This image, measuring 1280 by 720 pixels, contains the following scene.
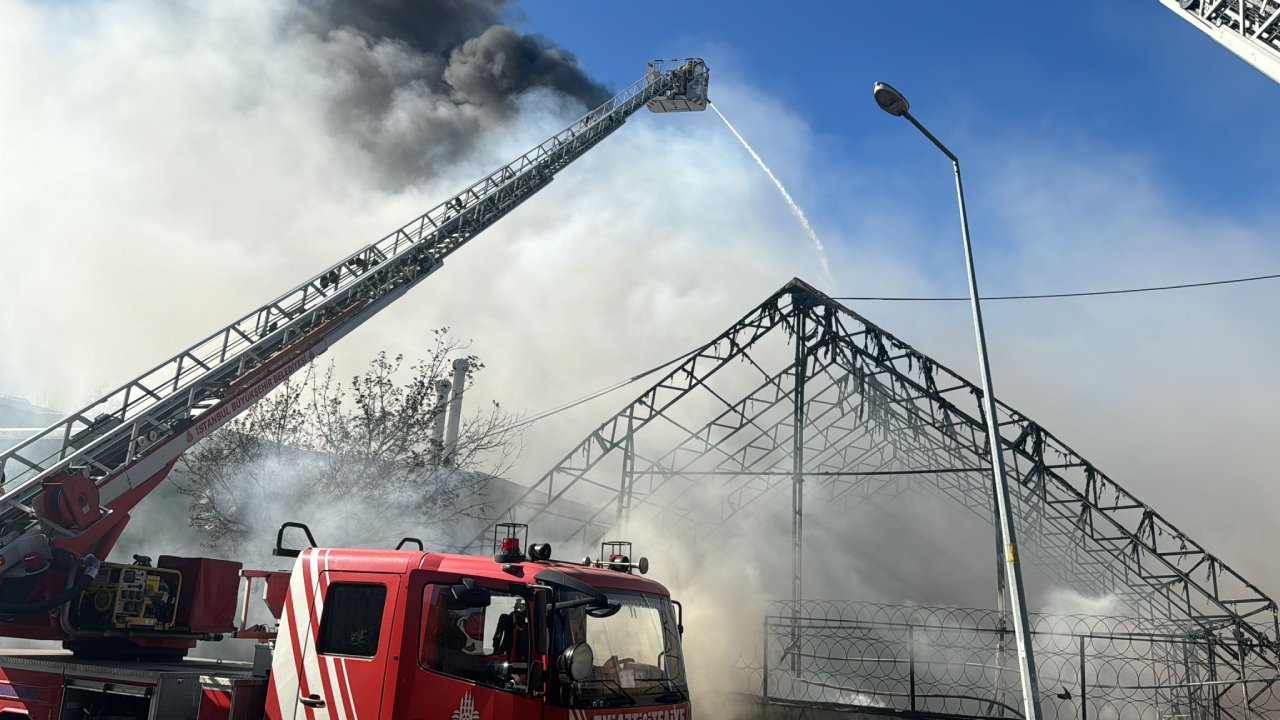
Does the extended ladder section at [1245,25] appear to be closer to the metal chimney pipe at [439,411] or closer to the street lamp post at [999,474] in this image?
the street lamp post at [999,474]

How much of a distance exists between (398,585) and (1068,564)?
33.9m

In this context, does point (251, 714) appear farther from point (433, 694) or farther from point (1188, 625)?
point (1188, 625)

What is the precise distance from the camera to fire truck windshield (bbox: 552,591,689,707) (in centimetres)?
662

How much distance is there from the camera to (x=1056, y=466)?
71.8 ft

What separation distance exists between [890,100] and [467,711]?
8643mm

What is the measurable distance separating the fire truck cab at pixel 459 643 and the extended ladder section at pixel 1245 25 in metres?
11.8

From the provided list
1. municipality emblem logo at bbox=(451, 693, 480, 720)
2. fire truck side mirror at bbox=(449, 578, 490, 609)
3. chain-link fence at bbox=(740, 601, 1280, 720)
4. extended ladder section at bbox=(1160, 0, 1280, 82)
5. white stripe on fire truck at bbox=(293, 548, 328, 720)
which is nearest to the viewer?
municipality emblem logo at bbox=(451, 693, 480, 720)

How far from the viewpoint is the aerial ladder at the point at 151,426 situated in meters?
8.82

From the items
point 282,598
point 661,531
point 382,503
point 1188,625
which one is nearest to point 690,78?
point 661,531

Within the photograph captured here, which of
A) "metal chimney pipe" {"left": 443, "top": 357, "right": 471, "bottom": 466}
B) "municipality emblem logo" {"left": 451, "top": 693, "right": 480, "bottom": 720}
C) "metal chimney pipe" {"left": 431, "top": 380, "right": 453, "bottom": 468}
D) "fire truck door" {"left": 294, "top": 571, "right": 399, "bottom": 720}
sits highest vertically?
"metal chimney pipe" {"left": 443, "top": 357, "right": 471, "bottom": 466}

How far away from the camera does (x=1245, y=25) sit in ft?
42.0

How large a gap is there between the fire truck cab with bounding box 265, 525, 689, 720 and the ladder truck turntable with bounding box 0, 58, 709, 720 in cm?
1

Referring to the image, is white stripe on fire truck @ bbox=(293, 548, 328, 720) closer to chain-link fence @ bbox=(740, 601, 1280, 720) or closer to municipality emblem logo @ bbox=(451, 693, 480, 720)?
municipality emblem logo @ bbox=(451, 693, 480, 720)

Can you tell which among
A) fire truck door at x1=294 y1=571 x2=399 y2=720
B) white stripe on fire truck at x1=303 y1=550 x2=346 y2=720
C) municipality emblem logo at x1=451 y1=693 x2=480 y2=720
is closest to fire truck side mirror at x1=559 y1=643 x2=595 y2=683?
municipality emblem logo at x1=451 y1=693 x2=480 y2=720
